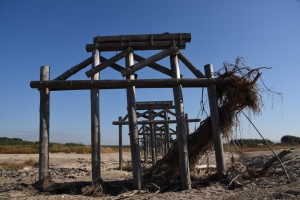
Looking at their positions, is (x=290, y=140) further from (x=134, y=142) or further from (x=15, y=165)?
(x=134, y=142)

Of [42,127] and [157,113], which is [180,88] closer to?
[42,127]

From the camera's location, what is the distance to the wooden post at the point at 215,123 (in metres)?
8.07

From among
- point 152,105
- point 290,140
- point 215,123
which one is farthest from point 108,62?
point 290,140

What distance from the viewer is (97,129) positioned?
7773mm

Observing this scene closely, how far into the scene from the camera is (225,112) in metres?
8.40

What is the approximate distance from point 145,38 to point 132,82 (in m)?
1.38

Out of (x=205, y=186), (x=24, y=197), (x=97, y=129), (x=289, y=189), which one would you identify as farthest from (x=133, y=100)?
(x=289, y=189)

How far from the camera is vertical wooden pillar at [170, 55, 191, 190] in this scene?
25.0 ft

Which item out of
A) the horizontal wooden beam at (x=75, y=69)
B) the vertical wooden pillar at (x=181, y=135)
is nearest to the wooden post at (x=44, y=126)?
the horizontal wooden beam at (x=75, y=69)

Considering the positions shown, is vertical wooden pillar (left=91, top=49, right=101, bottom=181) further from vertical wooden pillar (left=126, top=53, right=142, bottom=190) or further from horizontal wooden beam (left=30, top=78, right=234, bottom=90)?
vertical wooden pillar (left=126, top=53, right=142, bottom=190)

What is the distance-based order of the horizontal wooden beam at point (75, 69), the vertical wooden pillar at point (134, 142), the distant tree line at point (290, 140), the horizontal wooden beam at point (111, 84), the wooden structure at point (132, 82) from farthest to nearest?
the distant tree line at point (290, 140), the horizontal wooden beam at point (75, 69), the horizontal wooden beam at point (111, 84), the wooden structure at point (132, 82), the vertical wooden pillar at point (134, 142)

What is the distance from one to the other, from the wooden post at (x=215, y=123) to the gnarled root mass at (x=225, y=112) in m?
0.27

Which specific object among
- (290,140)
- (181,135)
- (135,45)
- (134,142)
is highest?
(135,45)

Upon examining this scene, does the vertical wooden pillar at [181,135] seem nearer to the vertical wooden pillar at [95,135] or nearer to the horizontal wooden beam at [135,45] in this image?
the horizontal wooden beam at [135,45]
